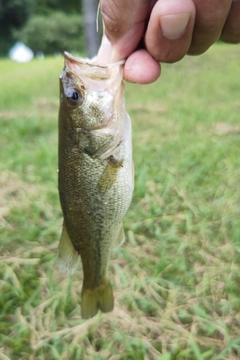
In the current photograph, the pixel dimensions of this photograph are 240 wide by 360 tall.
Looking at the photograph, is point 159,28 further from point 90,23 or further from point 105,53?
point 90,23

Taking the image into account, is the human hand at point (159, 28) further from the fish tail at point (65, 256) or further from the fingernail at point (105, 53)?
the fish tail at point (65, 256)

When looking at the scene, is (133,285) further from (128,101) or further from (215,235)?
(128,101)

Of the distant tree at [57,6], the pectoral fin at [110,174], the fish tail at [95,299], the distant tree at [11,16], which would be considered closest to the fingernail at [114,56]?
the pectoral fin at [110,174]

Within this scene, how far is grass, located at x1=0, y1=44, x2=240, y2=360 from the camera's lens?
72.6 inches

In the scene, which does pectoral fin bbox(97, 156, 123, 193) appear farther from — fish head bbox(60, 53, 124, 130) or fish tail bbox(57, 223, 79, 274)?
fish tail bbox(57, 223, 79, 274)

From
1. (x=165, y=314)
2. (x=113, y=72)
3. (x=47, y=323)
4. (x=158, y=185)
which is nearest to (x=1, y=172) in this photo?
(x=158, y=185)

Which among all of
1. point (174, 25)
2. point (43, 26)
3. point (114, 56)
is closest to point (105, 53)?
point (114, 56)

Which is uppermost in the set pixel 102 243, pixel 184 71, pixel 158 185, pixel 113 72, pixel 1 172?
pixel 113 72

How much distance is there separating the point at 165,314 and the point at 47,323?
0.56m

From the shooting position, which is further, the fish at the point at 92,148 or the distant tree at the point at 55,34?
the distant tree at the point at 55,34

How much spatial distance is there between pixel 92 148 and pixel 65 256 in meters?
0.43

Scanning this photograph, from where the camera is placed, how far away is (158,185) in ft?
9.85

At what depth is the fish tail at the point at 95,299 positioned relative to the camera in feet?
5.55

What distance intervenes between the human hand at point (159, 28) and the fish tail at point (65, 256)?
2.10ft
